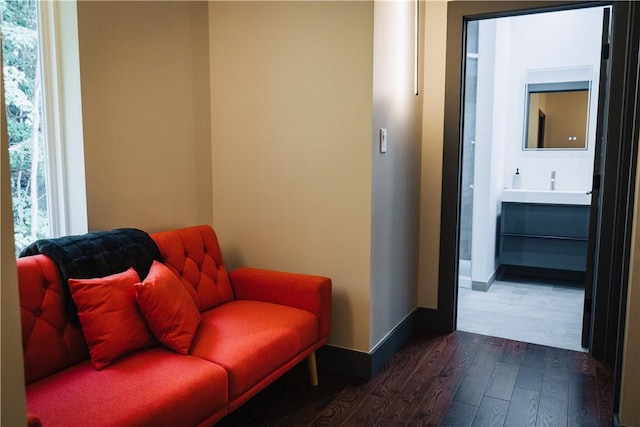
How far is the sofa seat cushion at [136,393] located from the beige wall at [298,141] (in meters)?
1.01

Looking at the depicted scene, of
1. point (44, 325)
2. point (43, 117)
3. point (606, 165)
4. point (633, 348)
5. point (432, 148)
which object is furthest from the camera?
point (432, 148)

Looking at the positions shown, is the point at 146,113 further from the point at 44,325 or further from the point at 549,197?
the point at 549,197

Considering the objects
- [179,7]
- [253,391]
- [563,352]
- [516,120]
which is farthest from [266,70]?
[516,120]

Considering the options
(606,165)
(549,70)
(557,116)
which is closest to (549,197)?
(557,116)

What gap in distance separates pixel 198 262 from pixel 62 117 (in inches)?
35.4

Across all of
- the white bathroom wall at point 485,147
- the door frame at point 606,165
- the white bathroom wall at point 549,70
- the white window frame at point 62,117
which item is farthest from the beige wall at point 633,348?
the white bathroom wall at point 549,70

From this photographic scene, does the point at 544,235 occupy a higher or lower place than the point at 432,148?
lower

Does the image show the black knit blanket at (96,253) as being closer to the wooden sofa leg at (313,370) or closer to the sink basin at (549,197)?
the wooden sofa leg at (313,370)

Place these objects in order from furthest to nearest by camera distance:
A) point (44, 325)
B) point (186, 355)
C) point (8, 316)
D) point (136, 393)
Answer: point (186, 355) → point (44, 325) → point (136, 393) → point (8, 316)

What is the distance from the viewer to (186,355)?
1.88m

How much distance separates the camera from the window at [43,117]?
6.74ft

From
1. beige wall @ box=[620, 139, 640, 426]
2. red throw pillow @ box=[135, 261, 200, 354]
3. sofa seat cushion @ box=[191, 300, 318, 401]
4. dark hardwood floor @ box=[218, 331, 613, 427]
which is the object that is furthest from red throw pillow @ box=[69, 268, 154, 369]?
beige wall @ box=[620, 139, 640, 426]

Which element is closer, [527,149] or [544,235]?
Answer: [544,235]

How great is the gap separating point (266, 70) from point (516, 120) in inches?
129
